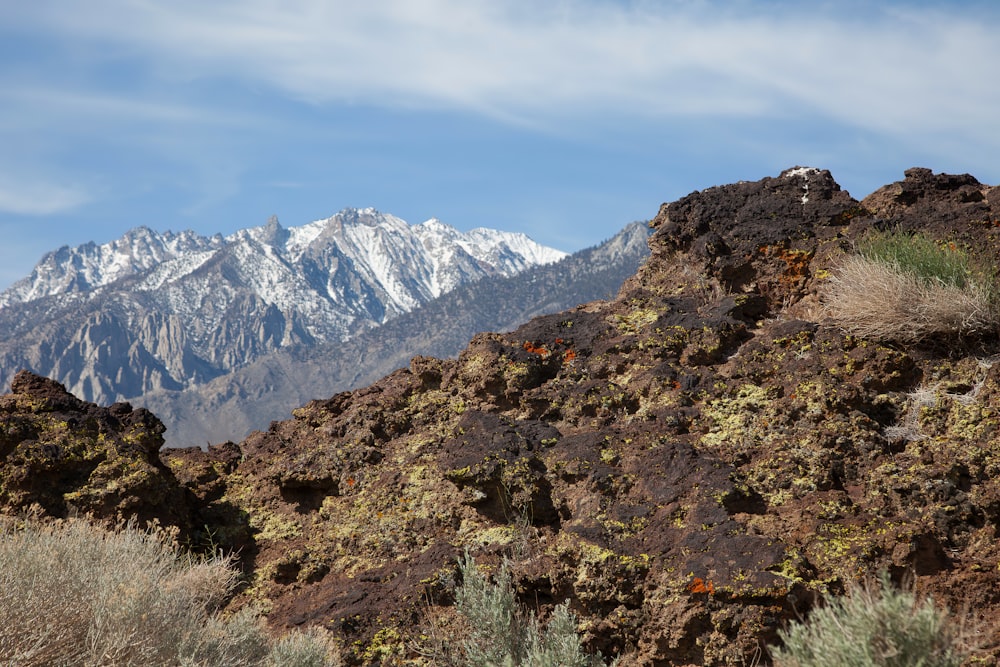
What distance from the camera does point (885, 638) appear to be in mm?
3686

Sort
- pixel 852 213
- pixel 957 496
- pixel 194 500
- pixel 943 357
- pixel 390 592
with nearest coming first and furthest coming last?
pixel 957 496
pixel 390 592
pixel 943 357
pixel 194 500
pixel 852 213

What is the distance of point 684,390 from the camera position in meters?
6.63

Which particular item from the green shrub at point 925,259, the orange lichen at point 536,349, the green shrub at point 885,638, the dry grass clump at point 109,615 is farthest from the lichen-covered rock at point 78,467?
the green shrub at point 925,259

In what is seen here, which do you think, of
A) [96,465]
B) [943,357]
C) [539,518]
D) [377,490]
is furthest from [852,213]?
[96,465]

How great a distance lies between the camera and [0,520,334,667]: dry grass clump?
442 centimetres

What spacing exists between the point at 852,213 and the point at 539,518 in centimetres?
448

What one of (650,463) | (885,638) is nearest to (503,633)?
(650,463)

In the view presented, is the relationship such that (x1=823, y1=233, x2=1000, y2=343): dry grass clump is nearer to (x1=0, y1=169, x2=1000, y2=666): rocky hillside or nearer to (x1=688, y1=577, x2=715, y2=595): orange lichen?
(x1=0, y1=169, x2=1000, y2=666): rocky hillside

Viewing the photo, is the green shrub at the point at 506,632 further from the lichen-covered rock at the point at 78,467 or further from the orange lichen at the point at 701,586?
the lichen-covered rock at the point at 78,467

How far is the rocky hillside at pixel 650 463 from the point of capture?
5.14m

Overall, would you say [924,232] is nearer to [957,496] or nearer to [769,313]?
[769,313]

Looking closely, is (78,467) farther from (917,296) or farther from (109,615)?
(917,296)

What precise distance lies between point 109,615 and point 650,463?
362 centimetres

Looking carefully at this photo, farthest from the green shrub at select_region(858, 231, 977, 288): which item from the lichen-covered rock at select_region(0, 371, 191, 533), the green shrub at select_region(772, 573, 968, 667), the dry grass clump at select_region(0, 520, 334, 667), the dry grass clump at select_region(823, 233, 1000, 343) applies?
the lichen-covered rock at select_region(0, 371, 191, 533)
